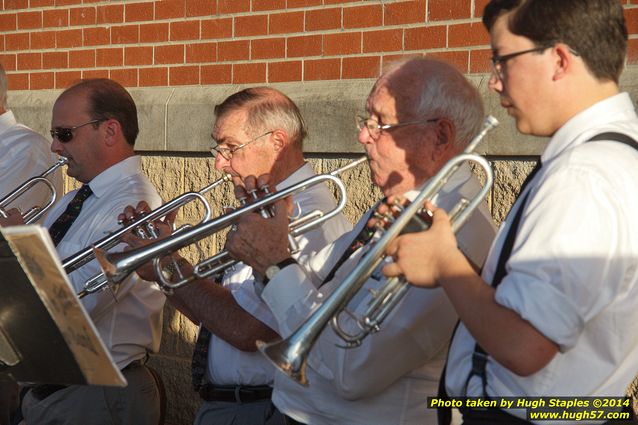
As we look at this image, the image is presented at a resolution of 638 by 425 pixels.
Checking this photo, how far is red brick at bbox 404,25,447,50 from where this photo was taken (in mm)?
4574

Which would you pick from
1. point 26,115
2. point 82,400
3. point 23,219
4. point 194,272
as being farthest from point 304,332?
point 26,115

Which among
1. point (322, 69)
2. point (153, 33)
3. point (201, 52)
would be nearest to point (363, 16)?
point (322, 69)

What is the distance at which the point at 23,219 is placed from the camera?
465 cm

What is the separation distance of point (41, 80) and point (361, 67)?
8.11ft

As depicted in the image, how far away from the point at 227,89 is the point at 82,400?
1.93 m

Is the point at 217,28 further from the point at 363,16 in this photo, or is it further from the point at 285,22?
the point at 363,16

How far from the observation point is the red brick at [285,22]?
5145 mm

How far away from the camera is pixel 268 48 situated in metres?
5.28

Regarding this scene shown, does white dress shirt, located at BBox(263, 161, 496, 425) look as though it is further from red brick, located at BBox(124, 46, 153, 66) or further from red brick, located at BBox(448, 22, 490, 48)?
red brick, located at BBox(124, 46, 153, 66)

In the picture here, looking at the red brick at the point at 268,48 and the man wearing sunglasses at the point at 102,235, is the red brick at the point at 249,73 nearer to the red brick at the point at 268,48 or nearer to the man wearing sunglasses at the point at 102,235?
the red brick at the point at 268,48

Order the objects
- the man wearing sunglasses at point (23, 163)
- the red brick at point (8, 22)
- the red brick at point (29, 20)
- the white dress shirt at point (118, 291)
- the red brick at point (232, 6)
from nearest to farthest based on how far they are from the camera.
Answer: the white dress shirt at point (118, 291), the man wearing sunglasses at point (23, 163), the red brick at point (232, 6), the red brick at point (29, 20), the red brick at point (8, 22)

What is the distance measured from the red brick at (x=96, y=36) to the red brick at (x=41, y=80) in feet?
1.19

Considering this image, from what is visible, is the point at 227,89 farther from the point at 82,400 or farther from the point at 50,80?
the point at 82,400

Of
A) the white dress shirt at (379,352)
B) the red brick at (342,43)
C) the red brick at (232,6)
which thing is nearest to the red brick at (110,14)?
the red brick at (232,6)
